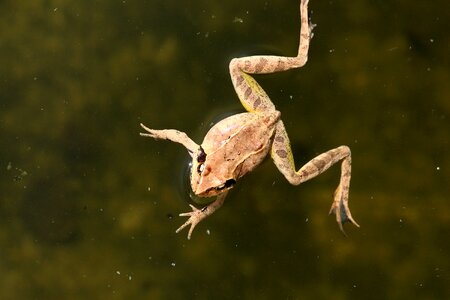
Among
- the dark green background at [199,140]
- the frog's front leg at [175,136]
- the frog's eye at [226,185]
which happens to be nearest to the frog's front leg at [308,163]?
the dark green background at [199,140]

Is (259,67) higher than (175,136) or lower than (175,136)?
higher

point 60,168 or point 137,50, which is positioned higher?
point 137,50

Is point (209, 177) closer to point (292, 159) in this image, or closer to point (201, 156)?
point (201, 156)


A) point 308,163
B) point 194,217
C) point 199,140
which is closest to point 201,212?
point 194,217

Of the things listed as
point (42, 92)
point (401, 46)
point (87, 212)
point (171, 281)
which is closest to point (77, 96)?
point (42, 92)

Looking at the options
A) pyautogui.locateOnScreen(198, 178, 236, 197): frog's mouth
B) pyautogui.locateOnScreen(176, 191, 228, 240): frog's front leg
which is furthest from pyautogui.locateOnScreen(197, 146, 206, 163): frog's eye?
pyautogui.locateOnScreen(176, 191, 228, 240): frog's front leg

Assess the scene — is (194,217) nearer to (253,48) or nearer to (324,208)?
(324,208)

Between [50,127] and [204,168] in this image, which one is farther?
[50,127]
